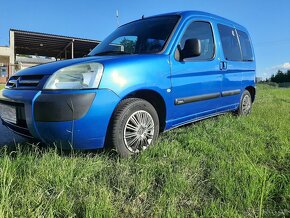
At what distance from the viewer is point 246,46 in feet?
20.0

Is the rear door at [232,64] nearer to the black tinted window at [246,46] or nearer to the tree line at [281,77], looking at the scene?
the black tinted window at [246,46]

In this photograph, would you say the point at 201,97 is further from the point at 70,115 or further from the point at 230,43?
the point at 70,115

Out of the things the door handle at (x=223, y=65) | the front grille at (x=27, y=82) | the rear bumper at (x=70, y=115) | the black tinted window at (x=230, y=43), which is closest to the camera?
the rear bumper at (x=70, y=115)

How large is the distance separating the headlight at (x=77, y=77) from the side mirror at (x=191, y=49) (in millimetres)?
1243

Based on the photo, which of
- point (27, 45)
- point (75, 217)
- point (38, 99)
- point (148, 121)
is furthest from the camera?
point (27, 45)

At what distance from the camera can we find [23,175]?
222cm

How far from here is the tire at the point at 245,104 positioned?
5788 millimetres

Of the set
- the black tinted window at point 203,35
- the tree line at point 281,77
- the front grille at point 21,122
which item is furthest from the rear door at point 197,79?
the tree line at point 281,77

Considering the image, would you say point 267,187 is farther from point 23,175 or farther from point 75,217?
point 23,175

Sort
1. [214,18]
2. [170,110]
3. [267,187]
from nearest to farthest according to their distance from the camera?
[267,187]
[170,110]
[214,18]

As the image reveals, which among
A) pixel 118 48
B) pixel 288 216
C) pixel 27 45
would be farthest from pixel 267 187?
Answer: pixel 27 45

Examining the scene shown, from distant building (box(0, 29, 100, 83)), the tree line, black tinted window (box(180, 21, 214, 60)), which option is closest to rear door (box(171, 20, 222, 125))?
black tinted window (box(180, 21, 214, 60))

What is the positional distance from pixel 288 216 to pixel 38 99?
2169 mm

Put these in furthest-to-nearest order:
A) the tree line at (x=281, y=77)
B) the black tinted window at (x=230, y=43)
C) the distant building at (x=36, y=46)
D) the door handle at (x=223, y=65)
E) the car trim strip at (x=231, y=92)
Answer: the tree line at (x=281, y=77), the distant building at (x=36, y=46), the black tinted window at (x=230, y=43), the car trim strip at (x=231, y=92), the door handle at (x=223, y=65)
